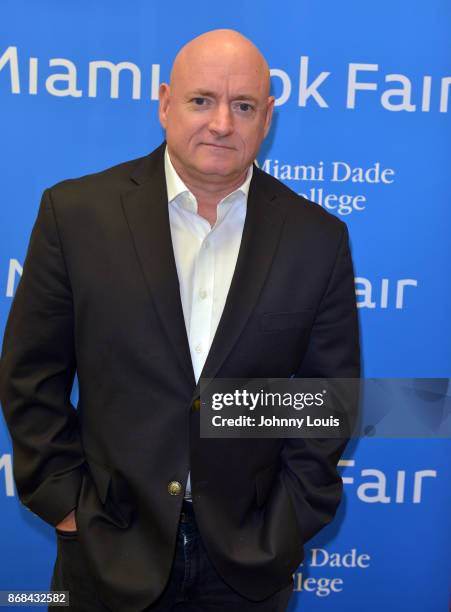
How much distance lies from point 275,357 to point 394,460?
1.20 m

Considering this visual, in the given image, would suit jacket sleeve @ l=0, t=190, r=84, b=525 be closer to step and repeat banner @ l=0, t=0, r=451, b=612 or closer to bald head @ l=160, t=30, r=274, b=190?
bald head @ l=160, t=30, r=274, b=190

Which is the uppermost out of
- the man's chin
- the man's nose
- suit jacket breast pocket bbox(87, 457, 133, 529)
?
the man's nose

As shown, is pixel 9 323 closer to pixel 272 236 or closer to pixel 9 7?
pixel 272 236

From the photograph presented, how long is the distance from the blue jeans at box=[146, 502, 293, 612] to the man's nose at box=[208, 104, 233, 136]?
0.94 m

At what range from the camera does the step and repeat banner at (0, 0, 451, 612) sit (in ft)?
8.38

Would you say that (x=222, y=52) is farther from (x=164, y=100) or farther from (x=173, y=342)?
(x=173, y=342)

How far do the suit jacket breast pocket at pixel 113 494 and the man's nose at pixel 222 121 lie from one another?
0.90 m

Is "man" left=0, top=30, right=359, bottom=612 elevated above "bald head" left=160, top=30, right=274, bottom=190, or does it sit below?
below

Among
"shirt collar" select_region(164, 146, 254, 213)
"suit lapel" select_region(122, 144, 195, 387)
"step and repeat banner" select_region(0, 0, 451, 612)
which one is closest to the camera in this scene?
"suit lapel" select_region(122, 144, 195, 387)

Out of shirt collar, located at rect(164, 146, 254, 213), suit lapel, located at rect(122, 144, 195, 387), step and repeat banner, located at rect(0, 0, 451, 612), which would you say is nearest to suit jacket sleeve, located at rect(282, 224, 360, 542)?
shirt collar, located at rect(164, 146, 254, 213)

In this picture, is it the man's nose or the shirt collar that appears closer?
the man's nose

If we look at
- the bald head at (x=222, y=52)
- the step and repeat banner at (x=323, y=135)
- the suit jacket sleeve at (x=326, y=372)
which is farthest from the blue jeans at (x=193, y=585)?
the bald head at (x=222, y=52)

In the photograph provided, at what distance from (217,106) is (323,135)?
905mm

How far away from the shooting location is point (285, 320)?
6.26 ft
